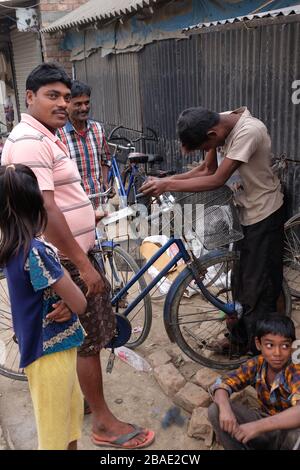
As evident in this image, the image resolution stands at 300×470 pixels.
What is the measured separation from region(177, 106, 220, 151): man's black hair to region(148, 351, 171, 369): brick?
165 cm

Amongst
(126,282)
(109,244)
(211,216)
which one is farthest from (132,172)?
(211,216)

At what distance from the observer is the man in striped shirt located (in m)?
3.46

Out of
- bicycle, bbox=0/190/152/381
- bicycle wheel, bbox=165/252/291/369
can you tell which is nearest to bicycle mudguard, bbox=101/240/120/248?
bicycle, bbox=0/190/152/381

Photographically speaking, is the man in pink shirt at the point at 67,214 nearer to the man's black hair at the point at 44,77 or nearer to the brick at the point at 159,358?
the man's black hair at the point at 44,77

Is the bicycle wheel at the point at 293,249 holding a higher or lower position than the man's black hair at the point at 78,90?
lower

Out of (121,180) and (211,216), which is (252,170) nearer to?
(211,216)

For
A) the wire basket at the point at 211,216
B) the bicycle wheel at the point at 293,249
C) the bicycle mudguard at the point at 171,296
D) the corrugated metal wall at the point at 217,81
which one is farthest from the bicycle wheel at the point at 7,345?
the corrugated metal wall at the point at 217,81

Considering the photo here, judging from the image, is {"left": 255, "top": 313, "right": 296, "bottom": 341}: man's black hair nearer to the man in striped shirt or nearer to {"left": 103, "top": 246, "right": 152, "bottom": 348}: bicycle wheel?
{"left": 103, "top": 246, "right": 152, "bottom": 348}: bicycle wheel

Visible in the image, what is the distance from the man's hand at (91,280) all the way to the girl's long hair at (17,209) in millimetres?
508

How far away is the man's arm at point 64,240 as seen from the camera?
206 centimetres

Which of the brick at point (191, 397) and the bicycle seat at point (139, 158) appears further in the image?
the bicycle seat at point (139, 158)

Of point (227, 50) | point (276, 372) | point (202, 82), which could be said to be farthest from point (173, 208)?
point (202, 82)
